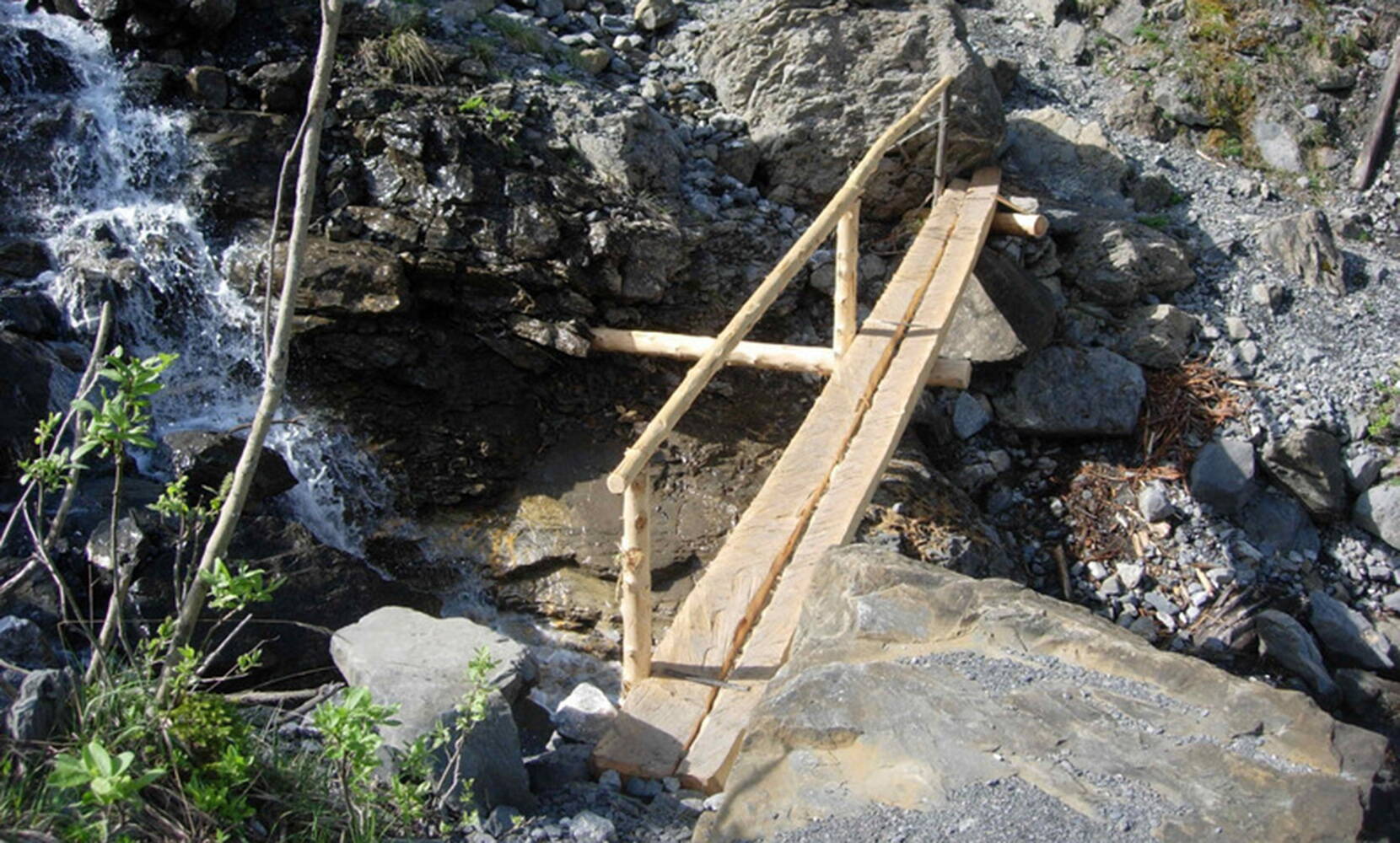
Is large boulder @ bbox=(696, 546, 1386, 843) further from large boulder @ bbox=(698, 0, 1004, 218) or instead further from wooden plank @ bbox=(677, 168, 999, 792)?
large boulder @ bbox=(698, 0, 1004, 218)

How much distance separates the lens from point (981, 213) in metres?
8.52

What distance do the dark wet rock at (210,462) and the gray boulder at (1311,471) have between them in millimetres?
6580

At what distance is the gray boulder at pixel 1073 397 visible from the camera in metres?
8.59

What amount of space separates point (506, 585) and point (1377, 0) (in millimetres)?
9662

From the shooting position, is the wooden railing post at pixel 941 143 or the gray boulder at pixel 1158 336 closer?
the wooden railing post at pixel 941 143

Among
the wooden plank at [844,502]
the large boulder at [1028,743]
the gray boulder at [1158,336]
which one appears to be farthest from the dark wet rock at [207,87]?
the gray boulder at [1158,336]

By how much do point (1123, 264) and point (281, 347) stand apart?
7.40 m

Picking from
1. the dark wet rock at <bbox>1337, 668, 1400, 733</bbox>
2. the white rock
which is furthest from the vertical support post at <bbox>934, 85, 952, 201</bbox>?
the white rock

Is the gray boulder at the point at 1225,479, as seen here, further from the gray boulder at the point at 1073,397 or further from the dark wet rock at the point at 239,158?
the dark wet rock at the point at 239,158

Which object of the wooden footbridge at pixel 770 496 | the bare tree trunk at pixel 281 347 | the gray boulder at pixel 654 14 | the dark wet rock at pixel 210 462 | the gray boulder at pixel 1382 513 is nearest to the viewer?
the bare tree trunk at pixel 281 347

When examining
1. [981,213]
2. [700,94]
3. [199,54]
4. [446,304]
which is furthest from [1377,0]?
[199,54]

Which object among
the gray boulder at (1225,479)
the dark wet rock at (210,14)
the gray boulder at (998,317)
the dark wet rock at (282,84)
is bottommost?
the gray boulder at (1225,479)

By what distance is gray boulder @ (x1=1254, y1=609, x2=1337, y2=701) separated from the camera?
7.45 m

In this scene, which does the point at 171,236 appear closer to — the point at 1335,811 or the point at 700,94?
the point at 700,94
